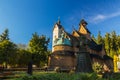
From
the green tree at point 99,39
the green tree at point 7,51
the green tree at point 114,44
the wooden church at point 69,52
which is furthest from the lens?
the green tree at point 99,39

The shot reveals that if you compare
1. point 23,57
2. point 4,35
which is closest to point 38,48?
point 23,57

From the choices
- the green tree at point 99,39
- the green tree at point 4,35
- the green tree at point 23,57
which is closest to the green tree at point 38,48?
the green tree at point 23,57

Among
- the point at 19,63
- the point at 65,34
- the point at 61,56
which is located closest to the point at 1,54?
the point at 19,63

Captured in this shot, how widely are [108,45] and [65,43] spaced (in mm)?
34416

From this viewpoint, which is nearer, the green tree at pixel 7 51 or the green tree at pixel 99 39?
the green tree at pixel 7 51

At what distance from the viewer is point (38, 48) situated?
79500 mm

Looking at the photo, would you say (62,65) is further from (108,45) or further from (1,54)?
(108,45)

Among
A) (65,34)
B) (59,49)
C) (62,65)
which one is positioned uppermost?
(65,34)

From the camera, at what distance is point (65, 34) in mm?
84375

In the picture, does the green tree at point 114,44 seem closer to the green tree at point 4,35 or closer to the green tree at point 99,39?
the green tree at point 99,39

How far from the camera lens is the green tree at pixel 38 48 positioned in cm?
7831

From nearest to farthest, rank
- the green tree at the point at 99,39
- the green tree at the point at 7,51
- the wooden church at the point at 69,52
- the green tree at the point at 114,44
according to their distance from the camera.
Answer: the green tree at the point at 7,51, the wooden church at the point at 69,52, the green tree at the point at 114,44, the green tree at the point at 99,39

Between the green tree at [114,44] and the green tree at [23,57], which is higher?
the green tree at [114,44]

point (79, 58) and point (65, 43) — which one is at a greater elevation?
point (65, 43)
